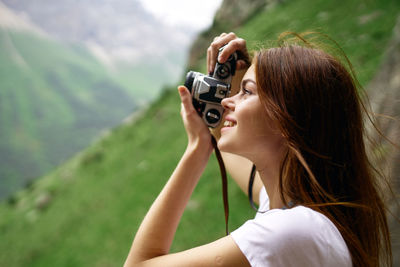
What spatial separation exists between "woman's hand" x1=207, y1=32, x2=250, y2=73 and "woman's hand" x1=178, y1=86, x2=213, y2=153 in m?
0.21

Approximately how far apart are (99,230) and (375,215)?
15.5 feet

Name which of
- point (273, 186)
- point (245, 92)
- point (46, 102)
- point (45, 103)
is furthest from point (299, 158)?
point (46, 102)

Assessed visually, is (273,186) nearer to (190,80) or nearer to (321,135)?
(321,135)

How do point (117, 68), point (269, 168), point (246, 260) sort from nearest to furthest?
point (246, 260)
point (269, 168)
point (117, 68)

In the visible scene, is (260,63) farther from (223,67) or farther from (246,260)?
(246,260)

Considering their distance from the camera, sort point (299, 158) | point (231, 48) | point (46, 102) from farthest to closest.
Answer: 1. point (46, 102)
2. point (231, 48)
3. point (299, 158)

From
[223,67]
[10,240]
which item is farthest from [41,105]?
[223,67]

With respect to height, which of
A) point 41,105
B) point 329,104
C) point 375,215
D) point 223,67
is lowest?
point 41,105

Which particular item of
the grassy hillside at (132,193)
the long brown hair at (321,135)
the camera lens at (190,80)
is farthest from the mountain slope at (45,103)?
the long brown hair at (321,135)

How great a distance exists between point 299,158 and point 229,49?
2.01ft

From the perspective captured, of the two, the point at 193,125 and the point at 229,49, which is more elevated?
the point at 229,49

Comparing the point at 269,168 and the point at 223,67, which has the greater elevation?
the point at 223,67

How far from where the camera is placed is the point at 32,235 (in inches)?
248

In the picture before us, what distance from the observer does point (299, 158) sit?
111 cm
